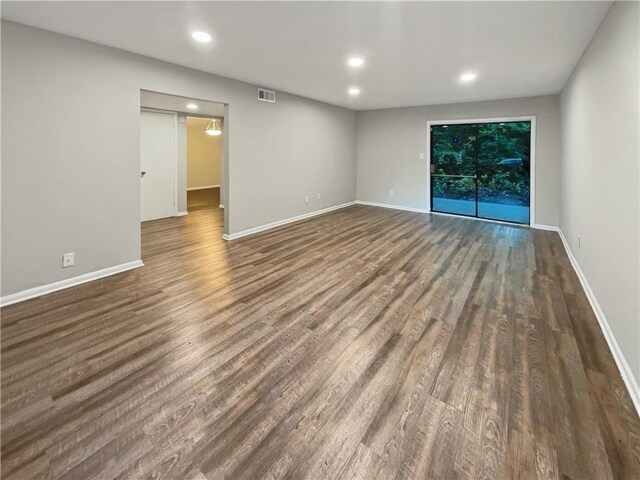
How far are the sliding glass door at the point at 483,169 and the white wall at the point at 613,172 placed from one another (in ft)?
9.56

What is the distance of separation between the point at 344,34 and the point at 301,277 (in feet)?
8.21

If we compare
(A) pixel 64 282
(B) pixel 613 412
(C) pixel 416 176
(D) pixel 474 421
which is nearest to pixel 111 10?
(A) pixel 64 282

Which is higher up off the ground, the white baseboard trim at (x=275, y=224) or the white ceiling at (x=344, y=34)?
the white ceiling at (x=344, y=34)

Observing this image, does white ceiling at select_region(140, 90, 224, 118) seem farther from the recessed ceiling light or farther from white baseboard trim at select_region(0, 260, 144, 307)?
white baseboard trim at select_region(0, 260, 144, 307)

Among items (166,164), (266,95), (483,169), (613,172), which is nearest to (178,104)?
(166,164)

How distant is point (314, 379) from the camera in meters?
1.97

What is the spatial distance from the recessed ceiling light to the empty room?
0.05 metres

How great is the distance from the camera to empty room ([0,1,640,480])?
155cm

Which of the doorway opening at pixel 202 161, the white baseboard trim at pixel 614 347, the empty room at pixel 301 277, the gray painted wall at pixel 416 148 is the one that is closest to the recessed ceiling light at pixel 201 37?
the empty room at pixel 301 277

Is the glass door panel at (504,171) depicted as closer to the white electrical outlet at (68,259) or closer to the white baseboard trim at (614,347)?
the white baseboard trim at (614,347)

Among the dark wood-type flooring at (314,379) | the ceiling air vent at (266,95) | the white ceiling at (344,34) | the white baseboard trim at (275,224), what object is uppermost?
the ceiling air vent at (266,95)

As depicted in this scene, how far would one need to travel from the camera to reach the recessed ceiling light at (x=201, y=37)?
3086mm

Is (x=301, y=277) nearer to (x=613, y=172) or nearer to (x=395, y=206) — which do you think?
(x=613, y=172)

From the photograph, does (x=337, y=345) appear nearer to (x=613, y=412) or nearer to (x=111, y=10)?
(x=613, y=412)
